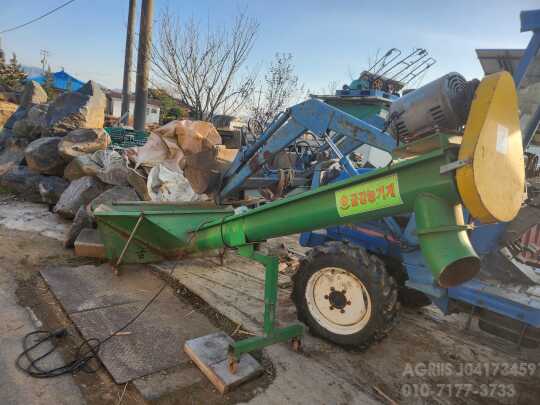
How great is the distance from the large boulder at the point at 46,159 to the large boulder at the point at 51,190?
0.33m

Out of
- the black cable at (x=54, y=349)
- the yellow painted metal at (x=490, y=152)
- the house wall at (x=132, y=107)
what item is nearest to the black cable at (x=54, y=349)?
the black cable at (x=54, y=349)

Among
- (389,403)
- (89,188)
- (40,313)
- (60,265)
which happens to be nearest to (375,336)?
(389,403)

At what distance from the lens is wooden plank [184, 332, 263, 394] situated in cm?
251

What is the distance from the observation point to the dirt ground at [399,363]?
2.48m

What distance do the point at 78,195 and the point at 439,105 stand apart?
220 inches

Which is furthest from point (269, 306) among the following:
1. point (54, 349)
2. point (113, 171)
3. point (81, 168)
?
point (81, 168)

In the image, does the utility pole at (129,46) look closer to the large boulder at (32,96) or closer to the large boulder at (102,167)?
the large boulder at (32,96)

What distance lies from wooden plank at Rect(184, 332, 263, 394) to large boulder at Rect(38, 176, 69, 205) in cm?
506

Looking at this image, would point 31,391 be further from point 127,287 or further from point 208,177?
point 208,177

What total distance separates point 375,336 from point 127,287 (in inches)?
97.9

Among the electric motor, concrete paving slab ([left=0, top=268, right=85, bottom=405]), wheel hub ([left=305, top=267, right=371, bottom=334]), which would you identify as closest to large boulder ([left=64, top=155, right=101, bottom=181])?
concrete paving slab ([left=0, top=268, right=85, bottom=405])

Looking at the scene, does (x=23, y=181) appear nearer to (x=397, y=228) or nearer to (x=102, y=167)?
(x=102, y=167)

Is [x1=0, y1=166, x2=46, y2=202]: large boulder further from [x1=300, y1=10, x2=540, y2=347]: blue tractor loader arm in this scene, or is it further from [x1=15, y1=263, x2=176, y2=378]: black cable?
[x1=300, y1=10, x2=540, y2=347]: blue tractor loader arm

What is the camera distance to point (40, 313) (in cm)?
331
